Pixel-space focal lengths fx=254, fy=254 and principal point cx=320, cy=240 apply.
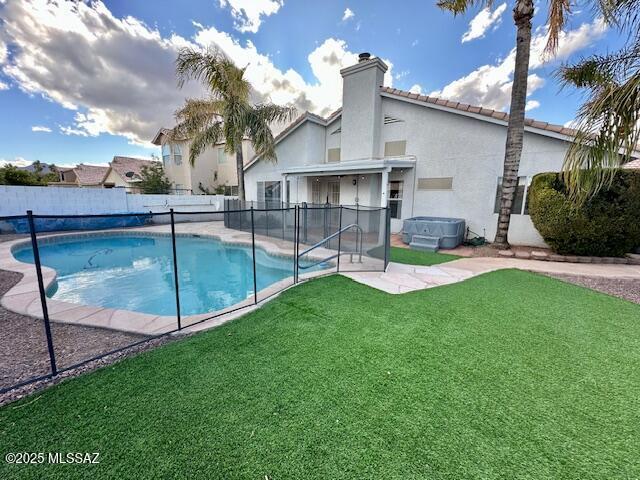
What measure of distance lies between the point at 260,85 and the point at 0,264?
1229 centimetres

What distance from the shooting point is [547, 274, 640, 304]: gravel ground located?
4.79 metres

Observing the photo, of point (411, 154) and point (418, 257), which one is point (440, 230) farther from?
point (411, 154)

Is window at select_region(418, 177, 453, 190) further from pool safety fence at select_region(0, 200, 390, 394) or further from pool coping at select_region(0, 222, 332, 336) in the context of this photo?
pool coping at select_region(0, 222, 332, 336)

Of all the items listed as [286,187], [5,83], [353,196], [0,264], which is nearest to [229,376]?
[0,264]

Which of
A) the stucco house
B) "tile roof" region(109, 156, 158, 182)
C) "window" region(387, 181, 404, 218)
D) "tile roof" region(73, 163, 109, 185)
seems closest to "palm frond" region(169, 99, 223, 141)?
"window" region(387, 181, 404, 218)

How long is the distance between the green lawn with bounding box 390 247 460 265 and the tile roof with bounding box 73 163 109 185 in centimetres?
3303

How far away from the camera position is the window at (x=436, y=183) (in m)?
10.1

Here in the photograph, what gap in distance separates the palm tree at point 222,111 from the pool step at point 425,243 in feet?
26.5

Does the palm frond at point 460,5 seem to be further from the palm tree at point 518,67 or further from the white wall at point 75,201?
the white wall at point 75,201

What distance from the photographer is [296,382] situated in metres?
2.42

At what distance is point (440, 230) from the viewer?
901 cm

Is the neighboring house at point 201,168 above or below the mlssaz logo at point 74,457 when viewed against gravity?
above

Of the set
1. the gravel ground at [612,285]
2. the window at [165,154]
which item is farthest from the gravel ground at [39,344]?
the window at [165,154]

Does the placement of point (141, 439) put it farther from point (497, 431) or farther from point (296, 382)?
point (497, 431)
